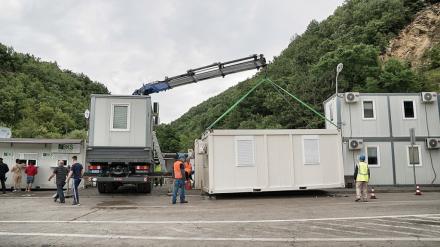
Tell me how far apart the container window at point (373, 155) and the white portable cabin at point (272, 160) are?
16.8 feet

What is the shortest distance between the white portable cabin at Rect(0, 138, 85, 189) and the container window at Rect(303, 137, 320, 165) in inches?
492

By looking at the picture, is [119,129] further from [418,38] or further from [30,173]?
[418,38]

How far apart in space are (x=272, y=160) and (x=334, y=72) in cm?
3680

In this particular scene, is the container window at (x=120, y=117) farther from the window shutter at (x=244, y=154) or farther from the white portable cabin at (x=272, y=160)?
the window shutter at (x=244, y=154)

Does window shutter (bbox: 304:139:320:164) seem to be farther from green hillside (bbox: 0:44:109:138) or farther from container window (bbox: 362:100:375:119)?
green hillside (bbox: 0:44:109:138)

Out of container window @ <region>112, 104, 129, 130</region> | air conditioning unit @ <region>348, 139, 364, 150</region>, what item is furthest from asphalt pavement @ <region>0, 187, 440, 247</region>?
air conditioning unit @ <region>348, 139, 364, 150</region>

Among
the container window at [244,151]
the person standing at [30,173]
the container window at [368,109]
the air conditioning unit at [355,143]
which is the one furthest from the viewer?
the container window at [368,109]

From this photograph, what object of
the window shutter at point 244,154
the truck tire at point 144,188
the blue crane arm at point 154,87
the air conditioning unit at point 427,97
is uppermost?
the blue crane arm at point 154,87

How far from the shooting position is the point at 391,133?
21.8 m

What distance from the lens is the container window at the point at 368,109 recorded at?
2195 centimetres

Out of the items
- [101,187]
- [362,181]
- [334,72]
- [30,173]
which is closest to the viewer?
[362,181]

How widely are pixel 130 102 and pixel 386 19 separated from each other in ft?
144

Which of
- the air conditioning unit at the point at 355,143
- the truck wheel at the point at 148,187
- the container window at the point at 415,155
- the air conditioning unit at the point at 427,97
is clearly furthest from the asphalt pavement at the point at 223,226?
the air conditioning unit at the point at 427,97

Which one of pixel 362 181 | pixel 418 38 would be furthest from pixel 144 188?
pixel 418 38
